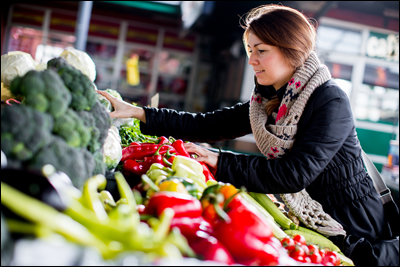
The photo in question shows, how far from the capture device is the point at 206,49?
11258mm

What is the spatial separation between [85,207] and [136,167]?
2.67 feet

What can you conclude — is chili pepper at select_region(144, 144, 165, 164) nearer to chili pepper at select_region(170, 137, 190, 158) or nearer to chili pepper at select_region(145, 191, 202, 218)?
chili pepper at select_region(170, 137, 190, 158)

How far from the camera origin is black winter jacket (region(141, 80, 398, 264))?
5.31ft

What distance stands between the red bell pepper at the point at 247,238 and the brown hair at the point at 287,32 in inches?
43.7

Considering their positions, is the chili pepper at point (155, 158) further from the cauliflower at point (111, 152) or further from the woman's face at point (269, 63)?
the woman's face at point (269, 63)

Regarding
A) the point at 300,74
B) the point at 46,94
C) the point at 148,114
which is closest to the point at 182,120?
the point at 148,114

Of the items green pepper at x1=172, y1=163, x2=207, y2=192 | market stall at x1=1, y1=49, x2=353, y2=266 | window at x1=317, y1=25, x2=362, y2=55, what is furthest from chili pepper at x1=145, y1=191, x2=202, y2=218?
window at x1=317, y1=25, x2=362, y2=55

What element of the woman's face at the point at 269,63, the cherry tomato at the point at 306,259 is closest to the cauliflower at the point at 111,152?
the woman's face at the point at 269,63

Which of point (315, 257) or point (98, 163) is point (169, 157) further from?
point (315, 257)

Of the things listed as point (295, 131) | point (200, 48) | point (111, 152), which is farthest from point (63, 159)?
point (200, 48)

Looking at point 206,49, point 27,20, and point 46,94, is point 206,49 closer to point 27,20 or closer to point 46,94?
point 27,20

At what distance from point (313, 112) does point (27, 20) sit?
432 inches

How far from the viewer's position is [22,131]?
2.97 feet

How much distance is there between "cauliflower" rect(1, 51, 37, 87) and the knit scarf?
48.9 inches
